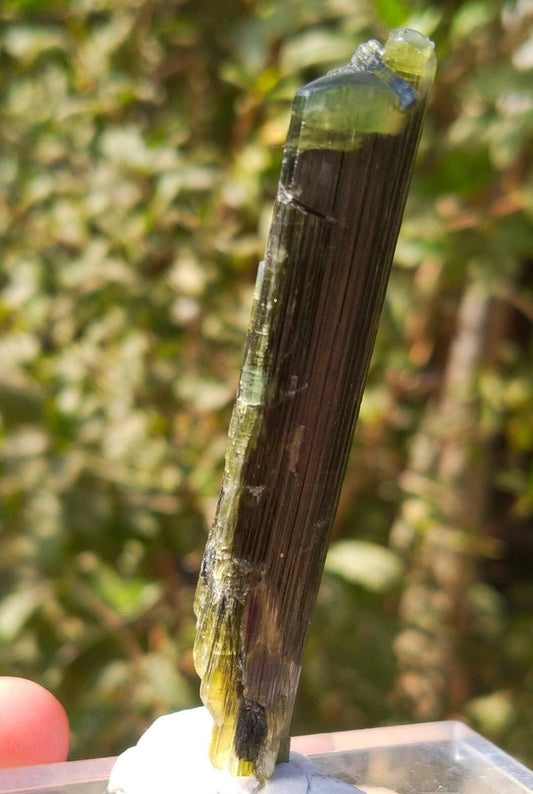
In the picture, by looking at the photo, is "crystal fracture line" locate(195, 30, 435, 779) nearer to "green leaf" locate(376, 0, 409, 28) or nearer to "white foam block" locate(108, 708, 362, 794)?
"white foam block" locate(108, 708, 362, 794)

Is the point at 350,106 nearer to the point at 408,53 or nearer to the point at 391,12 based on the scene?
the point at 408,53

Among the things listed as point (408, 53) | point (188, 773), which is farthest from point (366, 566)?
point (408, 53)

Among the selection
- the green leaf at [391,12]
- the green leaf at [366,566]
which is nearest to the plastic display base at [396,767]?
the green leaf at [366,566]

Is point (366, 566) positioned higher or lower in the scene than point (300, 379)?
lower

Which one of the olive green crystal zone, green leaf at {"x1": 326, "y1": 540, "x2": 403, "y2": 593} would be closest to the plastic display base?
green leaf at {"x1": 326, "y1": 540, "x2": 403, "y2": 593}

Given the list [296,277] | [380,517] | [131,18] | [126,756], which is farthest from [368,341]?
[131,18]
